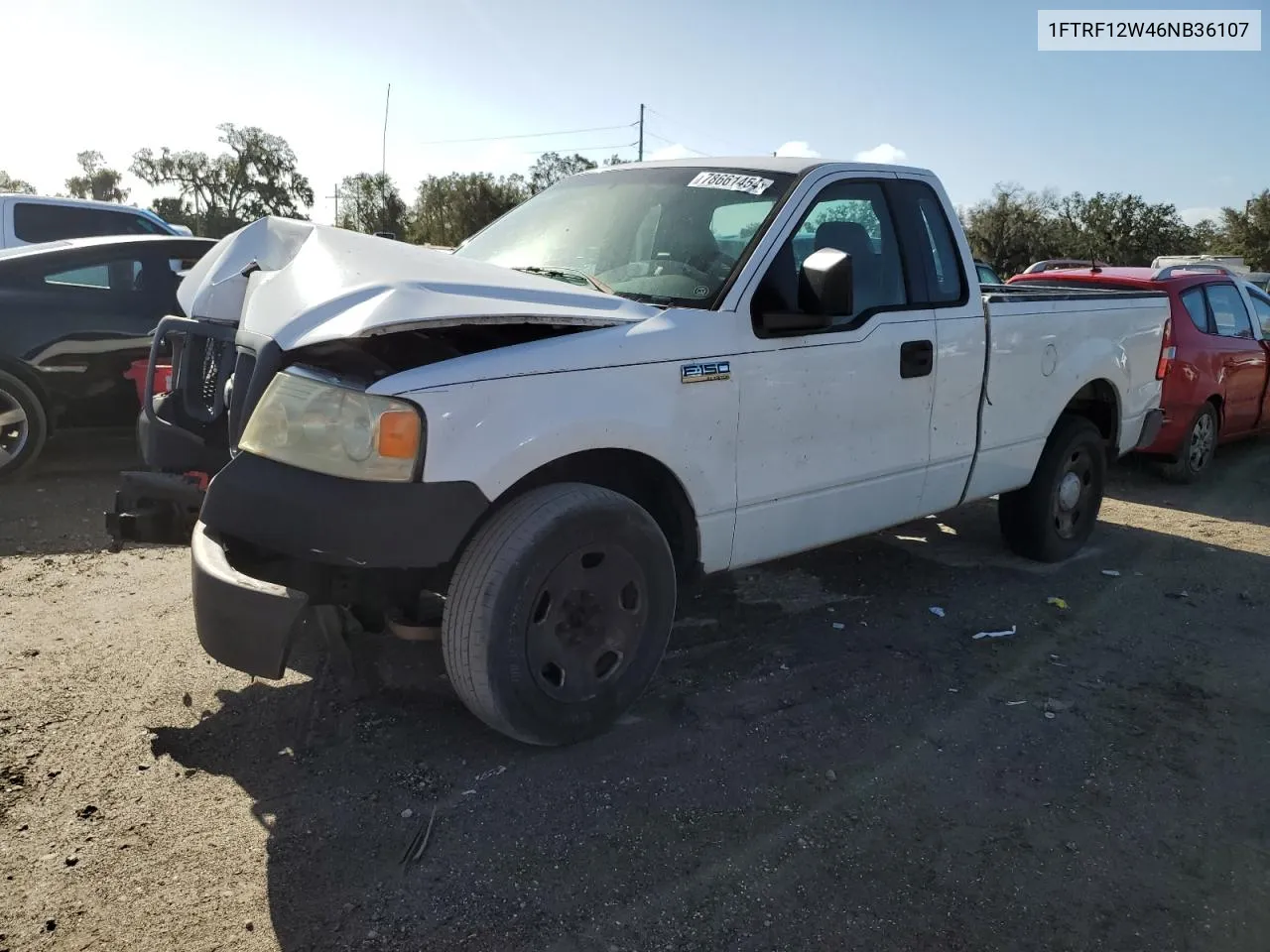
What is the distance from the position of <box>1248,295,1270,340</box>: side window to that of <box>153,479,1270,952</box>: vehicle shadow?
17.3 ft

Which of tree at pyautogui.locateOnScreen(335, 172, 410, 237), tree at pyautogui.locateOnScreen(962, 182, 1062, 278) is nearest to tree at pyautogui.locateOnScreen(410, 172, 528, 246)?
tree at pyautogui.locateOnScreen(335, 172, 410, 237)

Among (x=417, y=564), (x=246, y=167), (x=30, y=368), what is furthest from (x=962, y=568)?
(x=246, y=167)

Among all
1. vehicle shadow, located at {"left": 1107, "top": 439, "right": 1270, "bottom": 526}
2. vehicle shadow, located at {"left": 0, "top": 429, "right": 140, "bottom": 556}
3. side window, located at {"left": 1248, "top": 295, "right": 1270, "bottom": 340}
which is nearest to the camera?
vehicle shadow, located at {"left": 0, "top": 429, "right": 140, "bottom": 556}

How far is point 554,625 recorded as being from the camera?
10.1 feet

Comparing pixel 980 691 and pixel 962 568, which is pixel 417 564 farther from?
pixel 962 568

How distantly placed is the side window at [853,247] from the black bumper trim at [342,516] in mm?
1504

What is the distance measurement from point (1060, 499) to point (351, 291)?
14.0 feet

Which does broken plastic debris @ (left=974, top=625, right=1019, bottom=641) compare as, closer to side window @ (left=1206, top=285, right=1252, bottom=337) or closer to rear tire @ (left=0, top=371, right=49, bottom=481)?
side window @ (left=1206, top=285, right=1252, bottom=337)

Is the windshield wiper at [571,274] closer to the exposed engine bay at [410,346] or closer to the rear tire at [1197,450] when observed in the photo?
the exposed engine bay at [410,346]

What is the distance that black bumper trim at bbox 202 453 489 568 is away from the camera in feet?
8.87

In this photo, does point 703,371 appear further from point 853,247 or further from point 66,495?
point 66,495

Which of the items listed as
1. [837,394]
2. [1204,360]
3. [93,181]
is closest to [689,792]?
[837,394]

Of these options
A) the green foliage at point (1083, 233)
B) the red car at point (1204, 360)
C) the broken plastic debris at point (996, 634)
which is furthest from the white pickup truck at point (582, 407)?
the green foliage at point (1083, 233)

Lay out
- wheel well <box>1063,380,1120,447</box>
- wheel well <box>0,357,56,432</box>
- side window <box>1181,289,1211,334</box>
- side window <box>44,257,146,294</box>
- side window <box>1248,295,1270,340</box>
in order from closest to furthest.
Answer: wheel well <box>1063,380,1120,447</box>
wheel well <box>0,357,56,432</box>
side window <box>44,257,146,294</box>
side window <box>1181,289,1211,334</box>
side window <box>1248,295,1270,340</box>
